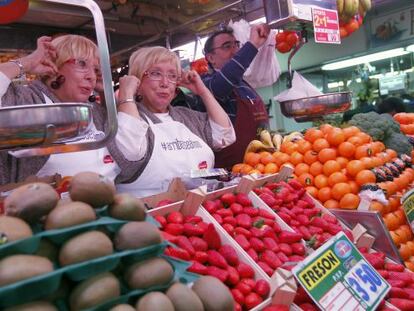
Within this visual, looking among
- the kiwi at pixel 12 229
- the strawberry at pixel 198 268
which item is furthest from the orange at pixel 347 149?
the kiwi at pixel 12 229

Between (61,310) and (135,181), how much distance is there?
1.48 m

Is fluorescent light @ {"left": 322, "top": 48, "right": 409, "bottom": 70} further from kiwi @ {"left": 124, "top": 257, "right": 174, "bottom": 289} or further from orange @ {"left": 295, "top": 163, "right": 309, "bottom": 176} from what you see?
kiwi @ {"left": 124, "top": 257, "right": 174, "bottom": 289}

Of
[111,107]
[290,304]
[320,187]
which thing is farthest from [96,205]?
[320,187]

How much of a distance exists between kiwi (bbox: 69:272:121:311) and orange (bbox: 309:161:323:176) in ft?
6.41

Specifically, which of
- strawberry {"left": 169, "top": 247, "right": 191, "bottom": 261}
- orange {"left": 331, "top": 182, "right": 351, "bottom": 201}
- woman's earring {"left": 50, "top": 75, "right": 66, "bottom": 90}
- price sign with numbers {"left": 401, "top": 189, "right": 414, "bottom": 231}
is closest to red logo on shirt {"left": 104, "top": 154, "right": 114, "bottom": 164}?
woman's earring {"left": 50, "top": 75, "right": 66, "bottom": 90}

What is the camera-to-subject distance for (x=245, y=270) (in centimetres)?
160

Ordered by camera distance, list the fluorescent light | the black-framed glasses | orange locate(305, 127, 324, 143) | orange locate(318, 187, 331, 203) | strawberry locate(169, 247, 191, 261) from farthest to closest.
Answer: the fluorescent light < the black-framed glasses < orange locate(305, 127, 324, 143) < orange locate(318, 187, 331, 203) < strawberry locate(169, 247, 191, 261)

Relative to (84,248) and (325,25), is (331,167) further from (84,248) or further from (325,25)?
(84,248)

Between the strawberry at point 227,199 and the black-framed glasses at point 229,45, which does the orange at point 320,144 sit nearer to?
the strawberry at point 227,199

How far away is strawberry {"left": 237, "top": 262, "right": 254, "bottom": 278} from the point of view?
160cm

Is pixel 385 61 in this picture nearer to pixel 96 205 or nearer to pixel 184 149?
pixel 184 149

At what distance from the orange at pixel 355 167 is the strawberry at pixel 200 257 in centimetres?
134

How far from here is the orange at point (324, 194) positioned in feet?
8.32

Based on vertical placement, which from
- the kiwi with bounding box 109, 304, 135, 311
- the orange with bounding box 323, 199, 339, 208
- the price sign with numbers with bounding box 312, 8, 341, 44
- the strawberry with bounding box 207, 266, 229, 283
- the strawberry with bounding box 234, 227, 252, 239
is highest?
the price sign with numbers with bounding box 312, 8, 341, 44
